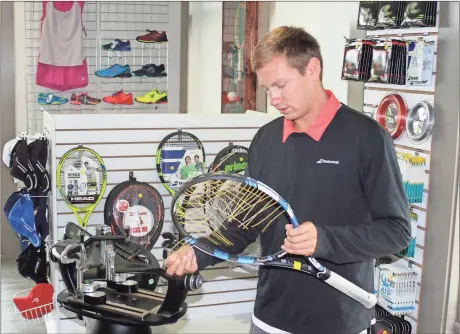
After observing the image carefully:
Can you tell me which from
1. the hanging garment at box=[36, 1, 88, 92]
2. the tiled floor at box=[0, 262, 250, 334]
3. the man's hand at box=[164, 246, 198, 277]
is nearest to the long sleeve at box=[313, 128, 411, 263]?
the man's hand at box=[164, 246, 198, 277]

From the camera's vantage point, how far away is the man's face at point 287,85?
2.05 meters

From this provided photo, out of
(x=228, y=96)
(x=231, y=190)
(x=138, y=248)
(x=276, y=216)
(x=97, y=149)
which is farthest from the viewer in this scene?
(x=228, y=96)

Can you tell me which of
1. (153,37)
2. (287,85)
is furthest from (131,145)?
(153,37)

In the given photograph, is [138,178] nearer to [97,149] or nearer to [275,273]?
[97,149]

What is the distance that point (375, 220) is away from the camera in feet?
6.50

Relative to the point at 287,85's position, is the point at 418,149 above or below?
below

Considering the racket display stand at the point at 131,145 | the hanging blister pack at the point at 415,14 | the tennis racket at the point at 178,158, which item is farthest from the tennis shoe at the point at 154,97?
the hanging blister pack at the point at 415,14

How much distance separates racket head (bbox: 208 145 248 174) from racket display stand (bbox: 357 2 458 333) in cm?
109

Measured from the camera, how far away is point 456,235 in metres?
3.29

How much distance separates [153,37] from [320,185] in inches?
205

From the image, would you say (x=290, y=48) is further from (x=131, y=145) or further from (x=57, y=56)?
(x=57, y=56)

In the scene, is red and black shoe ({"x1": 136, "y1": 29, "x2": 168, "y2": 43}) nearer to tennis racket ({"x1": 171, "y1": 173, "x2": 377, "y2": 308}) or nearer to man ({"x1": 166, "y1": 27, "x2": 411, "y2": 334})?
tennis racket ({"x1": 171, "y1": 173, "x2": 377, "y2": 308})

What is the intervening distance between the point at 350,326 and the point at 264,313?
0.29 m

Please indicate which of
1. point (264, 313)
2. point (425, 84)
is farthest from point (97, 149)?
point (264, 313)
